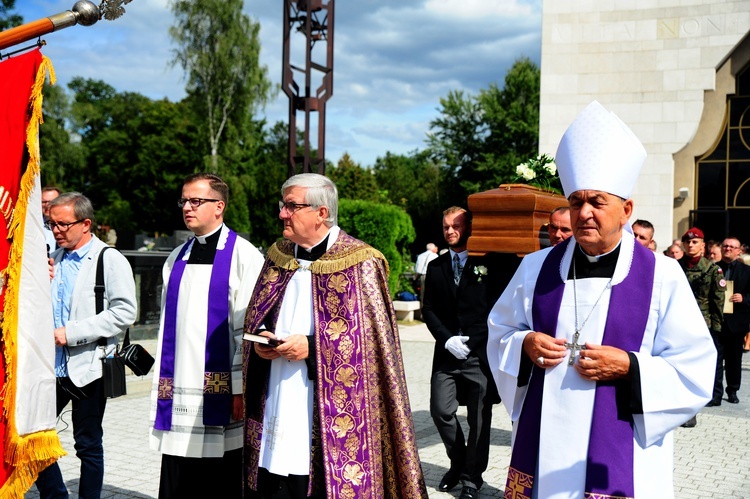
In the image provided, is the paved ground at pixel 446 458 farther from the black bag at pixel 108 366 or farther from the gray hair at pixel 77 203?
the gray hair at pixel 77 203

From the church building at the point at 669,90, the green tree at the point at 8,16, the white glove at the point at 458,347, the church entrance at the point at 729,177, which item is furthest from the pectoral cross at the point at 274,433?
the green tree at the point at 8,16

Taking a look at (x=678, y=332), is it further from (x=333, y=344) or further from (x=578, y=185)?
(x=333, y=344)

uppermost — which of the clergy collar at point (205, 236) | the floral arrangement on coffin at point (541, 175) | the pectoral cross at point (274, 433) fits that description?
the floral arrangement on coffin at point (541, 175)

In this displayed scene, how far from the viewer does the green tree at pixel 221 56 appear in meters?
40.7

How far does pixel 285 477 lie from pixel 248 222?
131 ft

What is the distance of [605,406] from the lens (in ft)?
10.1

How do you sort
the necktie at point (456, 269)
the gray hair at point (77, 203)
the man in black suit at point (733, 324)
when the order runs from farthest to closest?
the man in black suit at point (733, 324), the necktie at point (456, 269), the gray hair at point (77, 203)

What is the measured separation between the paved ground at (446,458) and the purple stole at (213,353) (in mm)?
1194

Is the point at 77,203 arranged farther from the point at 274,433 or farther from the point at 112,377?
the point at 274,433

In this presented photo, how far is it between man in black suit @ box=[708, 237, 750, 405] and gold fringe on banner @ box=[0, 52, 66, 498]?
885 centimetres

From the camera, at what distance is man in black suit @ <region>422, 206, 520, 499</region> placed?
20.1 feet

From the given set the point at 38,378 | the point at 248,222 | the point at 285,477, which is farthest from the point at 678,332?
the point at 248,222

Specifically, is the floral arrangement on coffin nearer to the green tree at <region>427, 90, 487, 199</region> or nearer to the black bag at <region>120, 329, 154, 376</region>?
the black bag at <region>120, 329, 154, 376</region>

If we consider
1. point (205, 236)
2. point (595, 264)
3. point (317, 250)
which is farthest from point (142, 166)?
point (595, 264)
